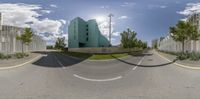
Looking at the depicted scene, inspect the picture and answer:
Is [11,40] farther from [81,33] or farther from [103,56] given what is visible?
[81,33]

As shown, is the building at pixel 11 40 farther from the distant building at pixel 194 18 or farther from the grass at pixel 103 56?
the grass at pixel 103 56

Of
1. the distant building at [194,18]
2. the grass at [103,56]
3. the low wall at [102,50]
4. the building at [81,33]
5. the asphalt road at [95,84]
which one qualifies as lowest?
the asphalt road at [95,84]

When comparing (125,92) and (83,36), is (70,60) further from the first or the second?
(125,92)

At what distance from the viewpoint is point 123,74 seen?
5934 mm

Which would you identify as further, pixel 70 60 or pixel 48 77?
pixel 70 60

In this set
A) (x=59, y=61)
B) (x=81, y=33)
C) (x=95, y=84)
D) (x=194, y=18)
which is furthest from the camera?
(x=194, y=18)

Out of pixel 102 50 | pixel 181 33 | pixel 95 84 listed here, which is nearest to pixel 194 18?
pixel 181 33

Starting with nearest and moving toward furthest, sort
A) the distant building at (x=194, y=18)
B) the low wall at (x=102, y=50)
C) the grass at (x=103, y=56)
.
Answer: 1. the low wall at (x=102, y=50)
2. the grass at (x=103, y=56)
3. the distant building at (x=194, y=18)

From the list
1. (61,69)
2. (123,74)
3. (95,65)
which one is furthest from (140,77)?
(61,69)

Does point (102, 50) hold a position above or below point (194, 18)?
below

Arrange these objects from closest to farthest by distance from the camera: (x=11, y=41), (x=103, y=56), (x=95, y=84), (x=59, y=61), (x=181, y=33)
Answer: (x=95, y=84) < (x=103, y=56) < (x=59, y=61) < (x=181, y=33) < (x=11, y=41)

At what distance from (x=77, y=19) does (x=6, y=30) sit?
98.5ft

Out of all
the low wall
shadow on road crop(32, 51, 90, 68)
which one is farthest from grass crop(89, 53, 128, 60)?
shadow on road crop(32, 51, 90, 68)

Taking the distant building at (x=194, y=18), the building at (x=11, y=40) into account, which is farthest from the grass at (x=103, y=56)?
the building at (x=11, y=40)
